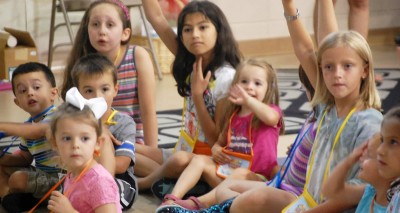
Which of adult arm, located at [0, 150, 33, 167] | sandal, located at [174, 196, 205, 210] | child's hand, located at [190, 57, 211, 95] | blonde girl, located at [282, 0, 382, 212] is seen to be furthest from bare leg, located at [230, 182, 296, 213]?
adult arm, located at [0, 150, 33, 167]

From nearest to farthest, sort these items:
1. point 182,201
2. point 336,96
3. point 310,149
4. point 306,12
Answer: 1. point 336,96
2. point 310,149
3. point 182,201
4. point 306,12

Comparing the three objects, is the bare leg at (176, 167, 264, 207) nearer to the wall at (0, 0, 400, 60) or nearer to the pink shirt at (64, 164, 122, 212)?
the pink shirt at (64, 164, 122, 212)

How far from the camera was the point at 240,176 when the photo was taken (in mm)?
2734

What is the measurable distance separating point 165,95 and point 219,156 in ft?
8.16

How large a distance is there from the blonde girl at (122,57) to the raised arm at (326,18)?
37.8 inches

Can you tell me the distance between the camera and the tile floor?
2.93 meters

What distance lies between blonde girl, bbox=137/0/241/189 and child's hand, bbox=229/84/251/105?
0.16m

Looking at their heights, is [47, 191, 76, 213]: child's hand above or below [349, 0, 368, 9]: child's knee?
below

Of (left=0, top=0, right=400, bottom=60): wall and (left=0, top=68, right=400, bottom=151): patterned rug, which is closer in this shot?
(left=0, top=68, right=400, bottom=151): patterned rug

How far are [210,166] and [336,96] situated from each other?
83 centimetres

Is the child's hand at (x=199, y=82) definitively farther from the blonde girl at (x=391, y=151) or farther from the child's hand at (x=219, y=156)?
the blonde girl at (x=391, y=151)

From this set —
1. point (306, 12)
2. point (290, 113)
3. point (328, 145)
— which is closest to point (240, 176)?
point (328, 145)

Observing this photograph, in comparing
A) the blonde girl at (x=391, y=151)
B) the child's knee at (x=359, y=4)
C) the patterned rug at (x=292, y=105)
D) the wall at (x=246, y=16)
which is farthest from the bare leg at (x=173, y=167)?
the wall at (x=246, y=16)

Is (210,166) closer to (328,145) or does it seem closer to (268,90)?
(268,90)
